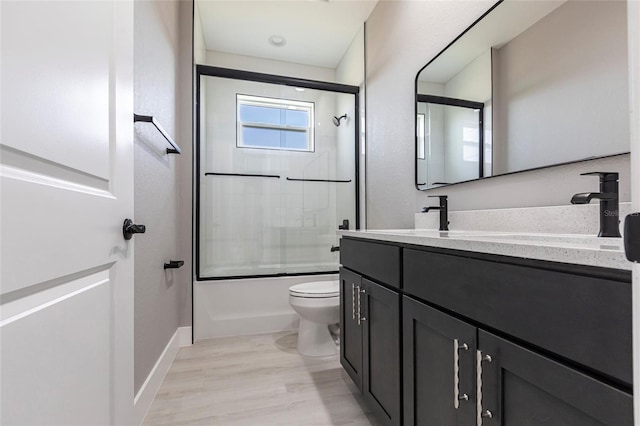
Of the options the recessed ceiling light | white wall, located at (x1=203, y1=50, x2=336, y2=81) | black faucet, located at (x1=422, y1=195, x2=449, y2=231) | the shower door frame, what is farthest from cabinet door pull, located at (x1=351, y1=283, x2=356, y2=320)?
white wall, located at (x1=203, y1=50, x2=336, y2=81)

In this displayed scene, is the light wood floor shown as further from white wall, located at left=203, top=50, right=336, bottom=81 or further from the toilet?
white wall, located at left=203, top=50, right=336, bottom=81

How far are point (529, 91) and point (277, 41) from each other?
8.22ft

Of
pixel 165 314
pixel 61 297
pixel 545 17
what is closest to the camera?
pixel 61 297

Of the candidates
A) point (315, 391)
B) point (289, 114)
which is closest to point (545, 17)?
point (315, 391)

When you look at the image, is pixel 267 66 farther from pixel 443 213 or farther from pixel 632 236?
pixel 632 236

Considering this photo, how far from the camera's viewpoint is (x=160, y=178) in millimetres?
1699

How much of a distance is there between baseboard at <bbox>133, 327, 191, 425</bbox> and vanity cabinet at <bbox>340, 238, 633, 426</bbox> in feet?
3.47

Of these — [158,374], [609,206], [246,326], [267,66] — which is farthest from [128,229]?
[267,66]

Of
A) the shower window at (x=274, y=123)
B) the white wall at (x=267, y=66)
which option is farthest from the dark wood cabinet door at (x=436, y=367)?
the white wall at (x=267, y=66)

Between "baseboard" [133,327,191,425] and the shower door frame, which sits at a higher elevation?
the shower door frame

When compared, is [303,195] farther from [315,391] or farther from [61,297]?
[61,297]

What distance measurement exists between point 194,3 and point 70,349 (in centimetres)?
267

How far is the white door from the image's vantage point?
427 mm

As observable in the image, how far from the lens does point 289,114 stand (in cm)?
296
